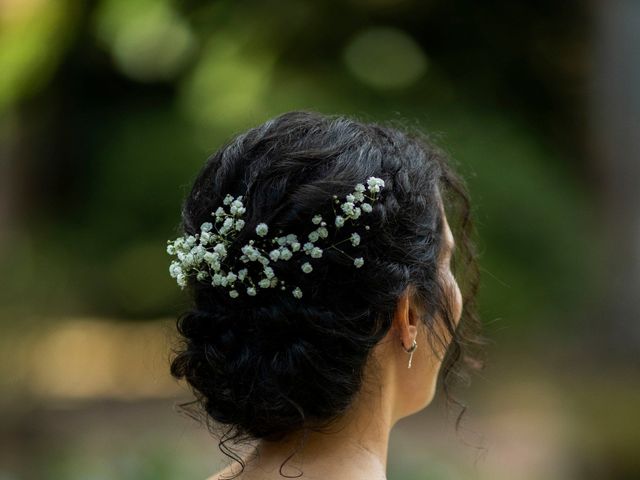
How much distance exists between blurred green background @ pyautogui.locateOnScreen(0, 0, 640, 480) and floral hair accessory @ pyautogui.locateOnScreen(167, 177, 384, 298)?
444 centimetres

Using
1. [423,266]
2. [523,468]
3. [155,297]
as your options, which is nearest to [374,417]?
[423,266]

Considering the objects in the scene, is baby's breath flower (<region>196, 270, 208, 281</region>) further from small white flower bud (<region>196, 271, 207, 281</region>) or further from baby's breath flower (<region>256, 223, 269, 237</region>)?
baby's breath flower (<region>256, 223, 269, 237</region>)

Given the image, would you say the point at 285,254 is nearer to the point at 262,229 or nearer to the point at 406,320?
the point at 262,229

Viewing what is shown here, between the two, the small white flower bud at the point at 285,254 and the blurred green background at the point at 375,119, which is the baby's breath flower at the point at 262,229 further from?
the blurred green background at the point at 375,119

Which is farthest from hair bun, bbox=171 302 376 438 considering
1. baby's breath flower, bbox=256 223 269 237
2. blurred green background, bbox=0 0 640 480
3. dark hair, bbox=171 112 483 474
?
blurred green background, bbox=0 0 640 480

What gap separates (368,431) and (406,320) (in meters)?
0.22

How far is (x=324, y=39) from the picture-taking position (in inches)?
263

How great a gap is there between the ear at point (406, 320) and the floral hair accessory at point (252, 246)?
0.44ft

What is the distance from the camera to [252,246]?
171 centimetres

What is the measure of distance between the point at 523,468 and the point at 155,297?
2874 millimetres

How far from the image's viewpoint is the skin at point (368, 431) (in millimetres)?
1723

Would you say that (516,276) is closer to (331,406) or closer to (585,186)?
(585,186)

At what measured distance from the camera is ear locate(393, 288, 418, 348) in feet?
5.76

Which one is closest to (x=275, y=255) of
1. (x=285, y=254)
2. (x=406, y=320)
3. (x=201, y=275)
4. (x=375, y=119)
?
(x=285, y=254)
